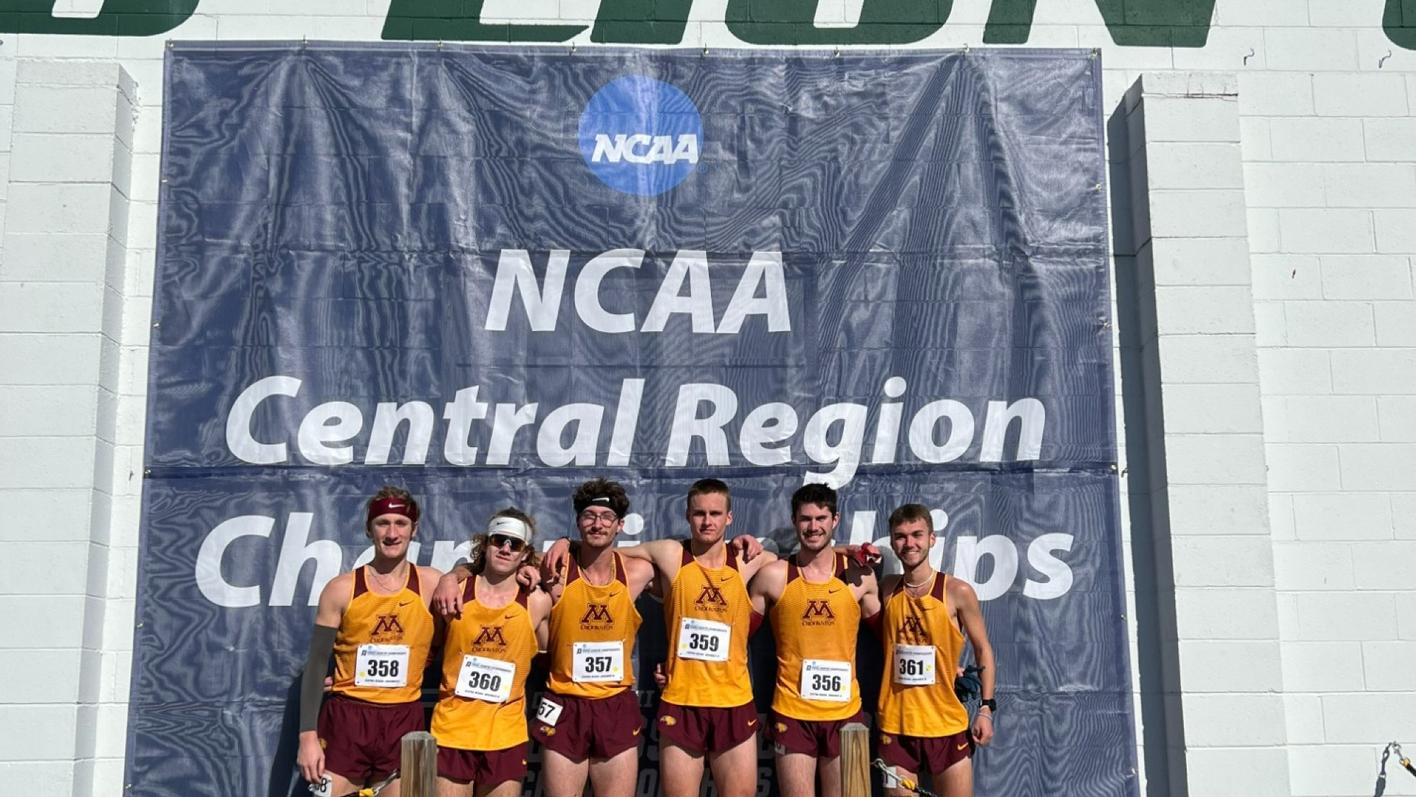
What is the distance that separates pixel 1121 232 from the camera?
231 inches

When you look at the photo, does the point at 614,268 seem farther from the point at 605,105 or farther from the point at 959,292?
the point at 959,292

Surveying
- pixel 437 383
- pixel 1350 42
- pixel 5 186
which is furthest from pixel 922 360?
pixel 5 186

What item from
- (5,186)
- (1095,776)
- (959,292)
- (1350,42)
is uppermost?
(1350,42)

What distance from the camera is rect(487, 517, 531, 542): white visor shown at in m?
4.82

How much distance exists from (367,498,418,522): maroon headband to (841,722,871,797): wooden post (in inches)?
82.7

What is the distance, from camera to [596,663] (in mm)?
4891

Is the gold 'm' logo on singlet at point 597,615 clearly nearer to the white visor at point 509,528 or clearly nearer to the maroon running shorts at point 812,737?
the white visor at point 509,528

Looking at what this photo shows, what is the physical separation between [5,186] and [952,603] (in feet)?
14.9

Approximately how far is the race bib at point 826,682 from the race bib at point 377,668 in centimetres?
158

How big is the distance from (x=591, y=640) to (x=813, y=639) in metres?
0.88

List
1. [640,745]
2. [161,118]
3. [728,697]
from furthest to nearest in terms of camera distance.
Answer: [161,118] < [640,745] < [728,697]

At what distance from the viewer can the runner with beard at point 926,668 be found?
16.3 ft

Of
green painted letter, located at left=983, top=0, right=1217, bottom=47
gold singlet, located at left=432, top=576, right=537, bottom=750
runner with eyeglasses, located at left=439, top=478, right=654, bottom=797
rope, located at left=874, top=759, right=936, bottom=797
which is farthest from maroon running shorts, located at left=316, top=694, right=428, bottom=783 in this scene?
green painted letter, located at left=983, top=0, right=1217, bottom=47

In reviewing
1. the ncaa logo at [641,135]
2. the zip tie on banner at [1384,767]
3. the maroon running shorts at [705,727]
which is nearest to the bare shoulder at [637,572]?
the maroon running shorts at [705,727]
